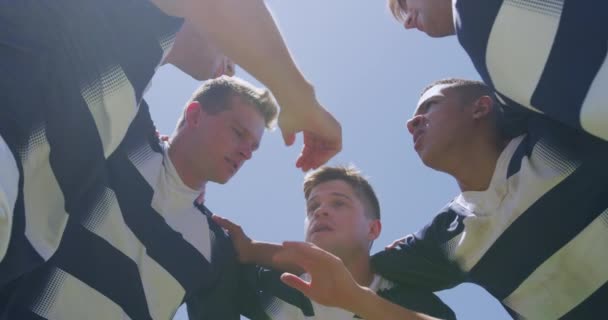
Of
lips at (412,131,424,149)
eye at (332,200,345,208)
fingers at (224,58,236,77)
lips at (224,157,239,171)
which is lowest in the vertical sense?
eye at (332,200,345,208)

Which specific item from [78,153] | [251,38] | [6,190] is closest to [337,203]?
[251,38]

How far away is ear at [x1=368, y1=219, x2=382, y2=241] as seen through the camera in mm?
3503

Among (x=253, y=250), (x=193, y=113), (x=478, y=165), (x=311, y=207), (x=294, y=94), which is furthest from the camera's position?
(x=311, y=207)

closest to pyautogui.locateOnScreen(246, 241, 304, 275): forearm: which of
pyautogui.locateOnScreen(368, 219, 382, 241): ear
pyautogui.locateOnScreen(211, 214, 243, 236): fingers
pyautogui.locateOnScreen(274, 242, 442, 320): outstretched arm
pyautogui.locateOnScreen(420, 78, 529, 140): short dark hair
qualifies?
pyautogui.locateOnScreen(211, 214, 243, 236): fingers

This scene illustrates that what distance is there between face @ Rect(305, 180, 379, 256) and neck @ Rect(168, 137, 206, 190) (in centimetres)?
70

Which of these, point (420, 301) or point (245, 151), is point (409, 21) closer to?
point (245, 151)

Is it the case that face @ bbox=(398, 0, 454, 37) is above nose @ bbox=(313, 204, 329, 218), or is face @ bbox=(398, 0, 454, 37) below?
above

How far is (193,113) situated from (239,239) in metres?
0.71

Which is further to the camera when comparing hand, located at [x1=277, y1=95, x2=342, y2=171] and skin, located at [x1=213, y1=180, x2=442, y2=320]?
skin, located at [x1=213, y1=180, x2=442, y2=320]

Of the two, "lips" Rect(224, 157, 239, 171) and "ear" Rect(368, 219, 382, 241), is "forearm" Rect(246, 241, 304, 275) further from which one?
"ear" Rect(368, 219, 382, 241)

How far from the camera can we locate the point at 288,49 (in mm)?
1642

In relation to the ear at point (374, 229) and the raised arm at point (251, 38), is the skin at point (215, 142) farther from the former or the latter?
the raised arm at point (251, 38)

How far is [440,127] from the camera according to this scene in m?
2.76

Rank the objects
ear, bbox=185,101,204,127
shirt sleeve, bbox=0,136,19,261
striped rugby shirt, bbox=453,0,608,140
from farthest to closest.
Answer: ear, bbox=185,101,204,127
striped rugby shirt, bbox=453,0,608,140
shirt sleeve, bbox=0,136,19,261
